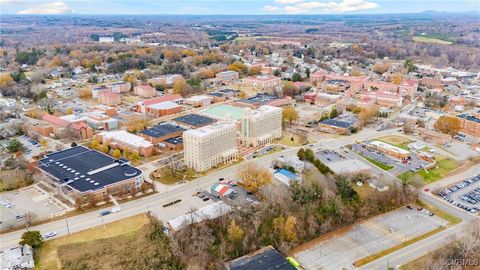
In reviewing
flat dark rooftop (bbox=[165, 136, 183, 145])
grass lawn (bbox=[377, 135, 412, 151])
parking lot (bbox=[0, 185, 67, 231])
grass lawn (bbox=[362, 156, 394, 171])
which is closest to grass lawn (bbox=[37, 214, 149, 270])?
parking lot (bbox=[0, 185, 67, 231])

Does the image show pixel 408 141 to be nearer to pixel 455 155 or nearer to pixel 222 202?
pixel 455 155

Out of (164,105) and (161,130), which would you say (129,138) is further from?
(164,105)

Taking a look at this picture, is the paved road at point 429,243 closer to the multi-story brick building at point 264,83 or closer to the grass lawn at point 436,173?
the grass lawn at point 436,173

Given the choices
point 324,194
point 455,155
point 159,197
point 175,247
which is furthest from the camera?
point 455,155

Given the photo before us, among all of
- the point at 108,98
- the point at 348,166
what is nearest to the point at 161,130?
the point at 108,98

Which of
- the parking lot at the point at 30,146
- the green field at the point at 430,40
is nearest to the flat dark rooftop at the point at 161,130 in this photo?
the parking lot at the point at 30,146

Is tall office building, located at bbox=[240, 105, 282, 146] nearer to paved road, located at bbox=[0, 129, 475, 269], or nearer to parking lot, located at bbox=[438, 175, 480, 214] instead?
paved road, located at bbox=[0, 129, 475, 269]

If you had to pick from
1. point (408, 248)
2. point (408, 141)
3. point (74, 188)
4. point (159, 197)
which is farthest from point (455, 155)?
point (74, 188)
